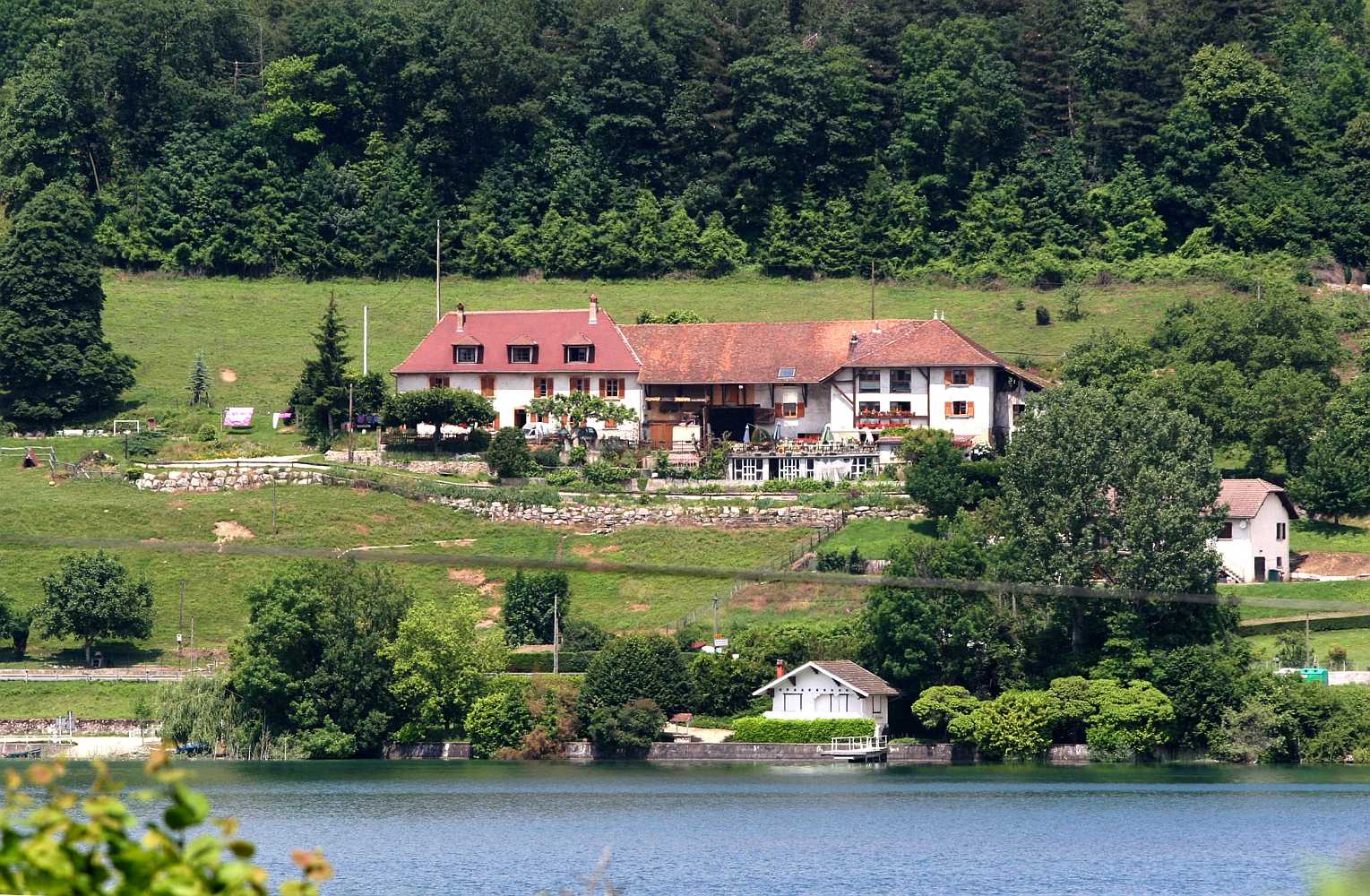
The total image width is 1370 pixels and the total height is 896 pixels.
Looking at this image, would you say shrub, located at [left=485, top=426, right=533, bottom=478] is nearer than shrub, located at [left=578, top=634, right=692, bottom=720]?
No

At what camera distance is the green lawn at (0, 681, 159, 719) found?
64.5 meters

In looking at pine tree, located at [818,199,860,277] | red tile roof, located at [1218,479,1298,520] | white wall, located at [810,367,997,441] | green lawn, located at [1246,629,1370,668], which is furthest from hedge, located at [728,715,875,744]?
pine tree, located at [818,199,860,277]

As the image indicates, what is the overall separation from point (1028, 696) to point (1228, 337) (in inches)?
1120

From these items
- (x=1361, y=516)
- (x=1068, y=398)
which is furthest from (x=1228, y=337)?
(x=1068, y=398)

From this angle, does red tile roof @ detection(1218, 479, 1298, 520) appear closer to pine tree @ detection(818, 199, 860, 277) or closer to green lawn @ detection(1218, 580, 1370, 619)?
green lawn @ detection(1218, 580, 1370, 619)

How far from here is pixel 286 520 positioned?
80.9 meters

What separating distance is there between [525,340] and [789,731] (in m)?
34.2

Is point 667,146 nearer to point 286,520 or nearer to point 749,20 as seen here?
point 749,20

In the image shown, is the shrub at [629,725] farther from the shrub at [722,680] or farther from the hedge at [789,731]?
the hedge at [789,731]

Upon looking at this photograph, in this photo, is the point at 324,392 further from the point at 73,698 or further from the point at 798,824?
the point at 798,824

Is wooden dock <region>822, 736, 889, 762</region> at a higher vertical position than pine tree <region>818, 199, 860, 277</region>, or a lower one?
lower

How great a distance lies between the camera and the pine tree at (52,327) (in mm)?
93500

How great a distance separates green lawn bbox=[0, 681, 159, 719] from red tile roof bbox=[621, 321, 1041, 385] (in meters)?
31.5

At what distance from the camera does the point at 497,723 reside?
211ft
